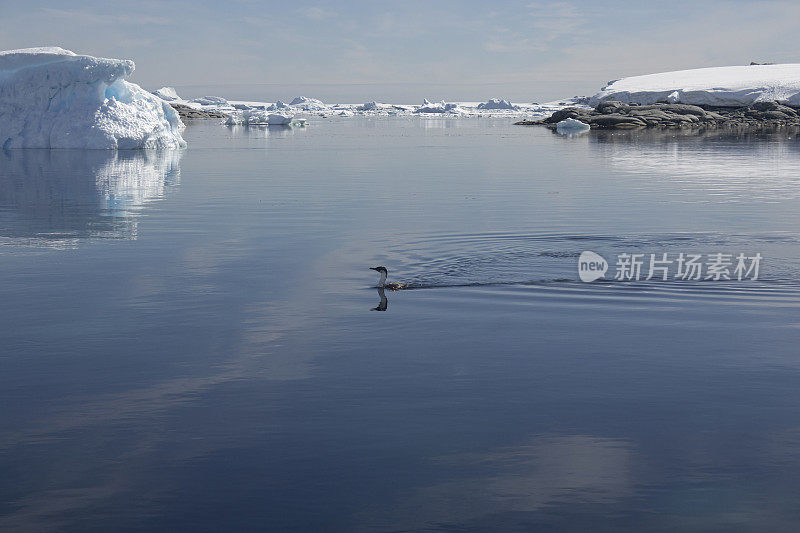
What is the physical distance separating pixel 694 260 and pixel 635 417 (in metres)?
7.81

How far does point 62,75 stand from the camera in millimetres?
45219

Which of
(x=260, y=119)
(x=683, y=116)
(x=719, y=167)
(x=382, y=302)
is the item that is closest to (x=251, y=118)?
(x=260, y=119)

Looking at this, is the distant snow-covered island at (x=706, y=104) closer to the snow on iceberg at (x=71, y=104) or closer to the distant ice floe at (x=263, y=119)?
the distant ice floe at (x=263, y=119)

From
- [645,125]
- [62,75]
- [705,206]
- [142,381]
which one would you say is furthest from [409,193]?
[645,125]

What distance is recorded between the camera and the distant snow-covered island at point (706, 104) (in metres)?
95.6

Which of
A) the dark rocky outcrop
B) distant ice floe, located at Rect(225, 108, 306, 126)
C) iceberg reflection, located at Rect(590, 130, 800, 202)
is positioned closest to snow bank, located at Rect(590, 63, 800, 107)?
the dark rocky outcrop

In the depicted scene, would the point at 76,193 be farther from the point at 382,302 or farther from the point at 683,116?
the point at 683,116

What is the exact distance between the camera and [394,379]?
8195 mm

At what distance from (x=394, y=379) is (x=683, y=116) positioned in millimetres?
96249

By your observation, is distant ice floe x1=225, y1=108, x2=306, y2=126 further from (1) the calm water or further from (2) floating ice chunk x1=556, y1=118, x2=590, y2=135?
(1) the calm water

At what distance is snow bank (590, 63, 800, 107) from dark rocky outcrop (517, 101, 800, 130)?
157 cm

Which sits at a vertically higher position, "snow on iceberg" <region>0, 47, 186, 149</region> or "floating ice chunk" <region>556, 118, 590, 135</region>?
"floating ice chunk" <region>556, 118, 590, 135</region>

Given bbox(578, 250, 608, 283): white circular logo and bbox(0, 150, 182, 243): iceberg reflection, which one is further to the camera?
bbox(0, 150, 182, 243): iceberg reflection

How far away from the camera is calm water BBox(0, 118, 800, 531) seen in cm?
573
